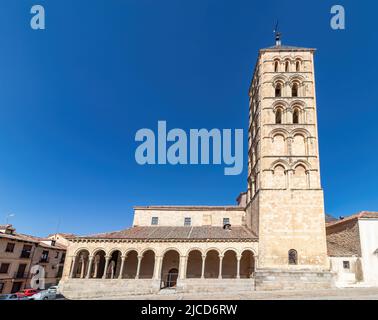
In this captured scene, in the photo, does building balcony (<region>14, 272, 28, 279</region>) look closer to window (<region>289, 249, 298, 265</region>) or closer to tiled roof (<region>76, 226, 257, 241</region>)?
tiled roof (<region>76, 226, 257, 241</region>)

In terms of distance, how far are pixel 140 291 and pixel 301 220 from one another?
16.3m

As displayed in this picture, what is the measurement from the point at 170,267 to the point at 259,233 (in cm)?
1014

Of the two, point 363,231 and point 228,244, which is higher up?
point 363,231

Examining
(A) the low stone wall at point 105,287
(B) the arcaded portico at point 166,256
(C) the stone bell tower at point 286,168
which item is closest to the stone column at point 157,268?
(B) the arcaded portico at point 166,256

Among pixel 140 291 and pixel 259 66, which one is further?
pixel 259 66

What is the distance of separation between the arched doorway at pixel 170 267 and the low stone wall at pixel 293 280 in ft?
28.3

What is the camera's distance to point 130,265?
25.9 meters

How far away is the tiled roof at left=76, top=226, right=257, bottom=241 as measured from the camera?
24.0 m

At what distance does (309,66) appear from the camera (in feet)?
93.7

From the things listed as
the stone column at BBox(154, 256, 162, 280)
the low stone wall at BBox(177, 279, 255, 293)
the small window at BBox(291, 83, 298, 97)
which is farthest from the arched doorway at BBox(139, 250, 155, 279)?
the small window at BBox(291, 83, 298, 97)

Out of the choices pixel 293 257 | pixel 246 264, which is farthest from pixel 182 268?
pixel 293 257
